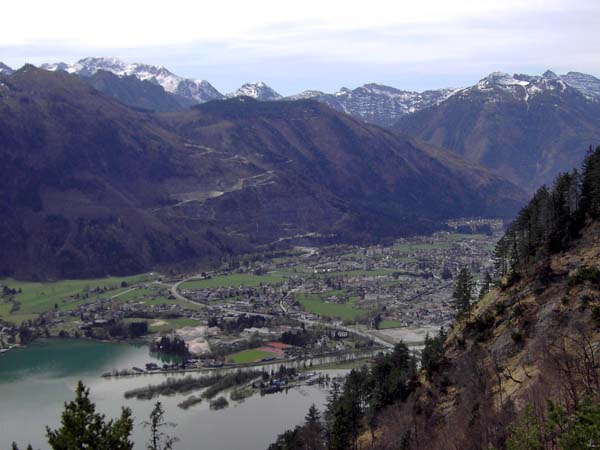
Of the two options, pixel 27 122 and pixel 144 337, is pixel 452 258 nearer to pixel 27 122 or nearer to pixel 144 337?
pixel 144 337

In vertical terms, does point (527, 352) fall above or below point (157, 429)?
above

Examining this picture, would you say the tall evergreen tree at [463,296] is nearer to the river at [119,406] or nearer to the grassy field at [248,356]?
the river at [119,406]

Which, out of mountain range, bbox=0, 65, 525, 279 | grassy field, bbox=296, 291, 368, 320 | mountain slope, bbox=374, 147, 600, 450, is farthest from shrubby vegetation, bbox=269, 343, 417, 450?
mountain range, bbox=0, 65, 525, 279

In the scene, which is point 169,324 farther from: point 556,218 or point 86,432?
point 86,432

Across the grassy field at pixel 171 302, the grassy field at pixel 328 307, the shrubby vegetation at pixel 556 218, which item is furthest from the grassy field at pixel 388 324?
the shrubby vegetation at pixel 556 218

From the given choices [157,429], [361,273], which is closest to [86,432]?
[157,429]

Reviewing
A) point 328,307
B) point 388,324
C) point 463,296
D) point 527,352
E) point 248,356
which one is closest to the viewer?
point 527,352
